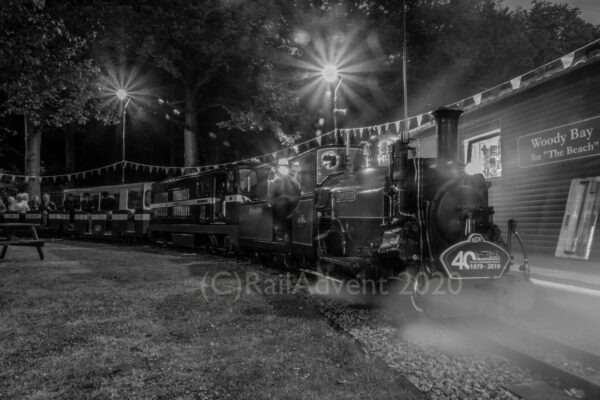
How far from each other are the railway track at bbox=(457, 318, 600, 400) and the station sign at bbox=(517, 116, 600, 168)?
4.85m

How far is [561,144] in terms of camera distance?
29.9 feet

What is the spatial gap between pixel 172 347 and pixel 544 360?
3.55 meters

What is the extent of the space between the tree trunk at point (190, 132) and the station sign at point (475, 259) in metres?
19.4

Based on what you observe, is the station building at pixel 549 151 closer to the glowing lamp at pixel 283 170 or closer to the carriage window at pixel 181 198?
the glowing lamp at pixel 283 170

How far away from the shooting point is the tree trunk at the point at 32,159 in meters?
22.2

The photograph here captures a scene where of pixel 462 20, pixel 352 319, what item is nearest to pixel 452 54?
pixel 462 20

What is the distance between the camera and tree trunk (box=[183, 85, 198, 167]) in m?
23.3

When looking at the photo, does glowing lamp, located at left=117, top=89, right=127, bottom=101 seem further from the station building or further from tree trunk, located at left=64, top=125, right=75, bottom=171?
the station building

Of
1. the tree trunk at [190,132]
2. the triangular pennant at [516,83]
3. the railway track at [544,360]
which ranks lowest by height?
the railway track at [544,360]

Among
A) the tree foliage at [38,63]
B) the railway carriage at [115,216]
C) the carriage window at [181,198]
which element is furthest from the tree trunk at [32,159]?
the carriage window at [181,198]

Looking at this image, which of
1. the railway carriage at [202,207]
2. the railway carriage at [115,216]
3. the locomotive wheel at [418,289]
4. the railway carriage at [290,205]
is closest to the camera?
the locomotive wheel at [418,289]

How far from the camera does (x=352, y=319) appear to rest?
18.4 feet

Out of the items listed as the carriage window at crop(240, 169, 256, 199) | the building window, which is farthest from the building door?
the carriage window at crop(240, 169, 256, 199)

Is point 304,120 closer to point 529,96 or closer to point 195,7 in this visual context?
point 195,7
